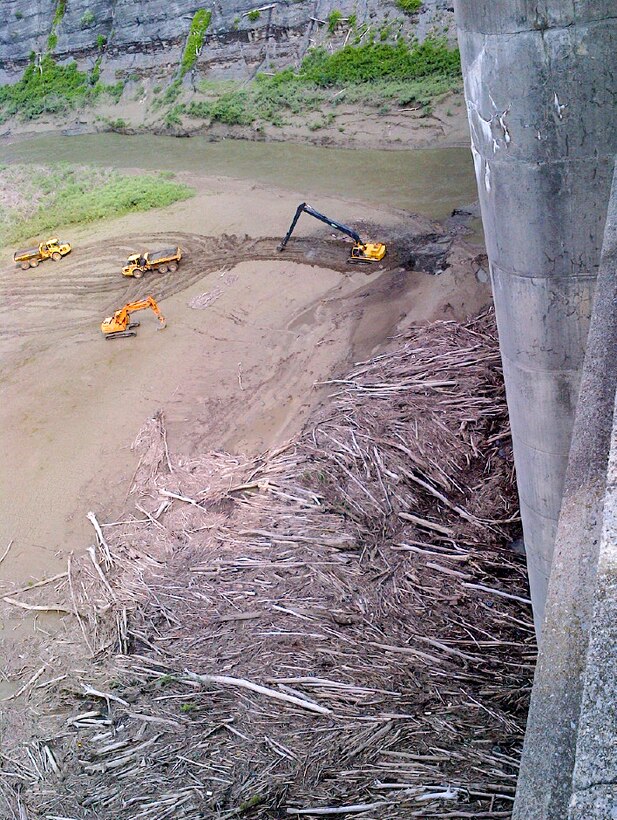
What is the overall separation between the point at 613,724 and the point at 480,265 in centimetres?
1635

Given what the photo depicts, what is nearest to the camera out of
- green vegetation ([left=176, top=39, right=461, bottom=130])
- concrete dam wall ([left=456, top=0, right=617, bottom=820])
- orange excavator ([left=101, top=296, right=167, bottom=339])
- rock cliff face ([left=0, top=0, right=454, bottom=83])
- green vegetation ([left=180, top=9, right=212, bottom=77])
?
concrete dam wall ([left=456, top=0, right=617, bottom=820])

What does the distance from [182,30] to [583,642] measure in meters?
37.7

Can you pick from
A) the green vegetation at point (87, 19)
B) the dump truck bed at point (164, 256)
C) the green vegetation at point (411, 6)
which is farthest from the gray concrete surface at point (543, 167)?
the green vegetation at point (87, 19)

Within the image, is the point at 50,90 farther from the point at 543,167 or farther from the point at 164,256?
the point at 543,167

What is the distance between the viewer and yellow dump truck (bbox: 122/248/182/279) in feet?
70.1

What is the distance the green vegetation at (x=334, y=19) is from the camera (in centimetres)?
3188

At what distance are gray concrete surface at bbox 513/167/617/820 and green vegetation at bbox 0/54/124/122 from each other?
121ft

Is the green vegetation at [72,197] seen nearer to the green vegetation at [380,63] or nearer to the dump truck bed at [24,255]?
the dump truck bed at [24,255]

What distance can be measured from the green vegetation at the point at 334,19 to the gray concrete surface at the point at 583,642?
30.9 m

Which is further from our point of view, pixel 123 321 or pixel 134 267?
pixel 134 267

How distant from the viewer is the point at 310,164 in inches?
1055

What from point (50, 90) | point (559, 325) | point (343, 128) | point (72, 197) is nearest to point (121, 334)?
point (72, 197)

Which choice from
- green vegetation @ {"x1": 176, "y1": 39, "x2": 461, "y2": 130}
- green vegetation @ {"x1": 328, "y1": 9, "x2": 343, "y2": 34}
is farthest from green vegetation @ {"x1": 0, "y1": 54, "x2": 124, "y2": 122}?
green vegetation @ {"x1": 328, "y1": 9, "x2": 343, "y2": 34}

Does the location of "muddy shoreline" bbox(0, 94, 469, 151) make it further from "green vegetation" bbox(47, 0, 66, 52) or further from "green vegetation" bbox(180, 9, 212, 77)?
"green vegetation" bbox(47, 0, 66, 52)
